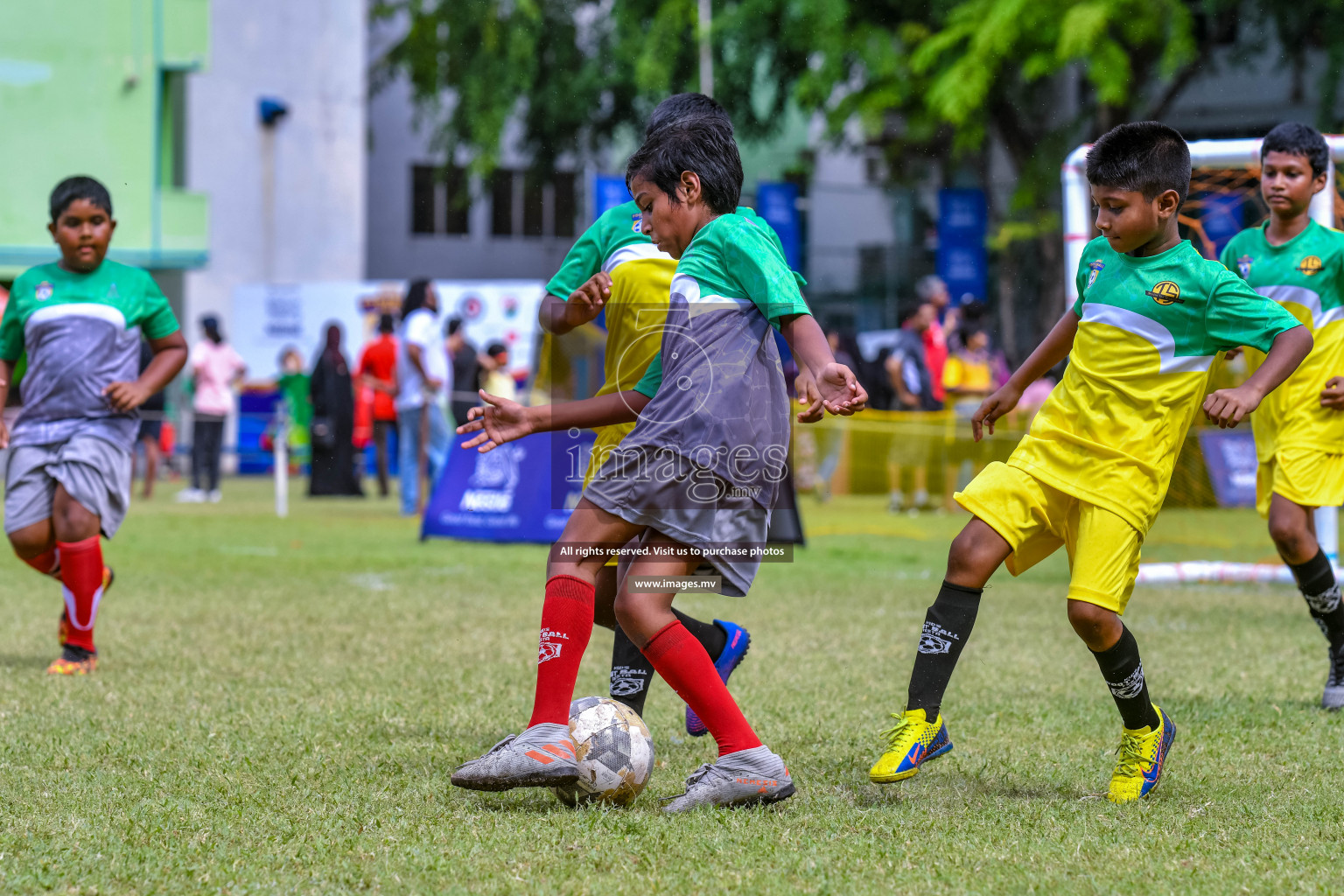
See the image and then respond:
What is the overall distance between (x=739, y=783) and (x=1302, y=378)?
3206mm

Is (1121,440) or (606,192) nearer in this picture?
(1121,440)

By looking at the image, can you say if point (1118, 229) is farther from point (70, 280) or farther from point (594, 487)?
point (70, 280)

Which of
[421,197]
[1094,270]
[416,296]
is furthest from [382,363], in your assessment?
[421,197]

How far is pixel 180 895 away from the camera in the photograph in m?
3.06

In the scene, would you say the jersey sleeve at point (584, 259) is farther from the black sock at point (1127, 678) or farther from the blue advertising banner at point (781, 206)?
the blue advertising banner at point (781, 206)

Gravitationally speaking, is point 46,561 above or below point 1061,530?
below

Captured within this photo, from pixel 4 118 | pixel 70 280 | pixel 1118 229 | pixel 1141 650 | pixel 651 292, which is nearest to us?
pixel 1118 229

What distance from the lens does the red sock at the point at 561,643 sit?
3.80m

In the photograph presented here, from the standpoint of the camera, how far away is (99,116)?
2533cm

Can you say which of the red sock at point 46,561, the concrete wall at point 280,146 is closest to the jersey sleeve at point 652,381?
the red sock at point 46,561

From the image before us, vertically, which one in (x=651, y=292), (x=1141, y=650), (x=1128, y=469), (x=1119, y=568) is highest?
(x=651, y=292)

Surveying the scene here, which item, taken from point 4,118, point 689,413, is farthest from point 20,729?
point 4,118

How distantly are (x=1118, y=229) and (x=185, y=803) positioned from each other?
283cm

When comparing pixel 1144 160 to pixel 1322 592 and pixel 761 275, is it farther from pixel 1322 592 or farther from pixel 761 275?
pixel 1322 592
